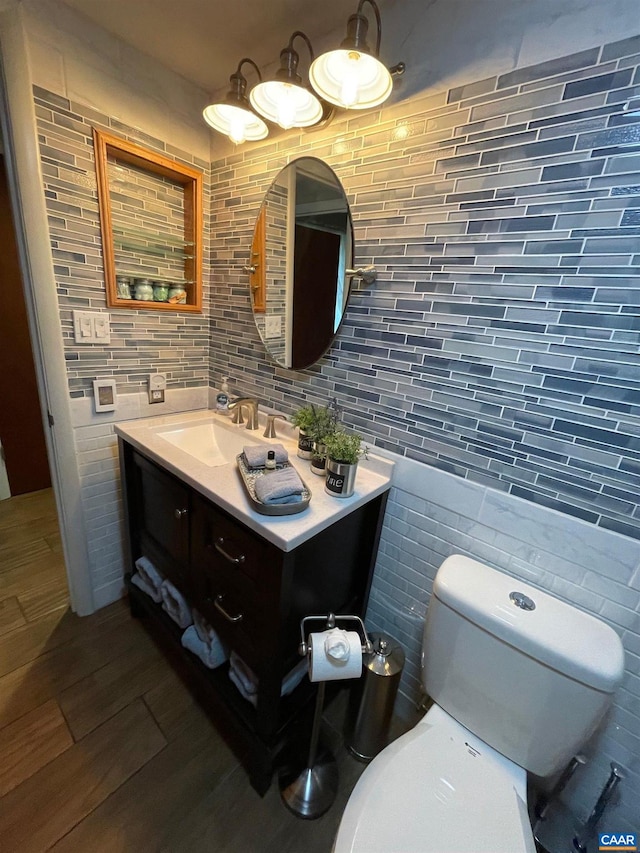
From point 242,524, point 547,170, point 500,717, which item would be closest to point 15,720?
point 242,524

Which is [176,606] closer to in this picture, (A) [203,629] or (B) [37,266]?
(A) [203,629]

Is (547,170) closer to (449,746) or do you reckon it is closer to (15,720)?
(449,746)

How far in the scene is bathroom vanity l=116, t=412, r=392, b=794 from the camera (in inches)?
34.8

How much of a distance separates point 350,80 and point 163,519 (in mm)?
1514

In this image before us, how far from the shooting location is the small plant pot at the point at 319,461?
113 centimetres

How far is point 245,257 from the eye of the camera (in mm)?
1475

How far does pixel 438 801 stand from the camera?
727mm

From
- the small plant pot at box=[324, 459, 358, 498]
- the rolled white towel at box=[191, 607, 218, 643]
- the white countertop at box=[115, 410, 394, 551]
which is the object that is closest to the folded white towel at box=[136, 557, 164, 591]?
the rolled white towel at box=[191, 607, 218, 643]

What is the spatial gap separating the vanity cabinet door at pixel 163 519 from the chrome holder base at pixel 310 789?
0.68 meters

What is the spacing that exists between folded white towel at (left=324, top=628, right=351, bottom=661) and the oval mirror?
90 centimetres

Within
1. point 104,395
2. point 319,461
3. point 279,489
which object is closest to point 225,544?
point 279,489

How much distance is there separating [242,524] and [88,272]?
114cm

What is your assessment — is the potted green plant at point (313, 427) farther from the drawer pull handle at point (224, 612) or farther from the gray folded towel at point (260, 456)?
the drawer pull handle at point (224, 612)

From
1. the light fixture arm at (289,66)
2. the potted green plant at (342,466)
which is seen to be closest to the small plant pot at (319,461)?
the potted green plant at (342,466)
